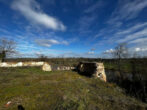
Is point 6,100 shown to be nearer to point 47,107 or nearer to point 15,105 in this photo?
point 15,105

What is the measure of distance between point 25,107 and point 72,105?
2046 millimetres

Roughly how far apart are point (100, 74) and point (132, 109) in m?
5.66

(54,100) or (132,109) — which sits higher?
(54,100)

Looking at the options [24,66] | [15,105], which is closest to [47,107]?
[15,105]

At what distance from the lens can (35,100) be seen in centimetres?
352

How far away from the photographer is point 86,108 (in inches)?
126

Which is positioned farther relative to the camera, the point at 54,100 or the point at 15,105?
the point at 54,100

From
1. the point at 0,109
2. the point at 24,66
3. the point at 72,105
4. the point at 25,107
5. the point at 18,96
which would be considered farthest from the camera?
the point at 24,66

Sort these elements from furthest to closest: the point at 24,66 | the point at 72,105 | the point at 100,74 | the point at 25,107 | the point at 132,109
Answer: the point at 24,66, the point at 100,74, the point at 132,109, the point at 72,105, the point at 25,107

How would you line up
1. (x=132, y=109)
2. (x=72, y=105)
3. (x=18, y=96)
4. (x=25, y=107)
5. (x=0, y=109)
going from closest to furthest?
(x=0, y=109), (x=25, y=107), (x=72, y=105), (x=132, y=109), (x=18, y=96)

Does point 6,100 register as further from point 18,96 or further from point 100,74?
point 100,74

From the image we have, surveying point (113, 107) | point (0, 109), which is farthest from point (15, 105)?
point (113, 107)

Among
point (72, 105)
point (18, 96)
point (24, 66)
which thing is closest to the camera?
point (72, 105)

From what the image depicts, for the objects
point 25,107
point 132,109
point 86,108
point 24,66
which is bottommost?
point 132,109
